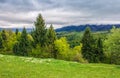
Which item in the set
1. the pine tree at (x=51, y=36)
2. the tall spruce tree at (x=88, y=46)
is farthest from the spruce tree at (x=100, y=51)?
the pine tree at (x=51, y=36)

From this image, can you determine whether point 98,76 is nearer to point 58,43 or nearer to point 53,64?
point 53,64

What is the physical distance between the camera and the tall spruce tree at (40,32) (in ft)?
290

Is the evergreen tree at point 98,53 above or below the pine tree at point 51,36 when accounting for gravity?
below

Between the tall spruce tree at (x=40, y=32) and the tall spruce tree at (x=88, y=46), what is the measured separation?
14.4 metres

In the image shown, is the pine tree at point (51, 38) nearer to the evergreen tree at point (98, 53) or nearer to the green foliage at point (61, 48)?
the green foliage at point (61, 48)

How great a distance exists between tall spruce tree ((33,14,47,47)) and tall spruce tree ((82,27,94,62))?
14379 millimetres

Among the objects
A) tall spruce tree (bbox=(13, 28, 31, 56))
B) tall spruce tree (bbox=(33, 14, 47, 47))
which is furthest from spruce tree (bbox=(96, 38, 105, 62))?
tall spruce tree (bbox=(13, 28, 31, 56))

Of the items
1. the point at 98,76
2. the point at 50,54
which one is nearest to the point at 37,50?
the point at 50,54

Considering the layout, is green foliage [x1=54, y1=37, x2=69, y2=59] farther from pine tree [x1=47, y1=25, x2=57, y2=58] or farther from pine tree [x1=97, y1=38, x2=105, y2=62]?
pine tree [x1=97, y1=38, x2=105, y2=62]

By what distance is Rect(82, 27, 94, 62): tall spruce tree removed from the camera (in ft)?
301

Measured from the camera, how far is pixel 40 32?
89.6m

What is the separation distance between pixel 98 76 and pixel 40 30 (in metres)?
59.8

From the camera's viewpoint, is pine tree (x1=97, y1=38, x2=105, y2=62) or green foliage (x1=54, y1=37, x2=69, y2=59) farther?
pine tree (x1=97, y1=38, x2=105, y2=62)

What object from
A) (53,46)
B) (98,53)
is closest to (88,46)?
(98,53)
